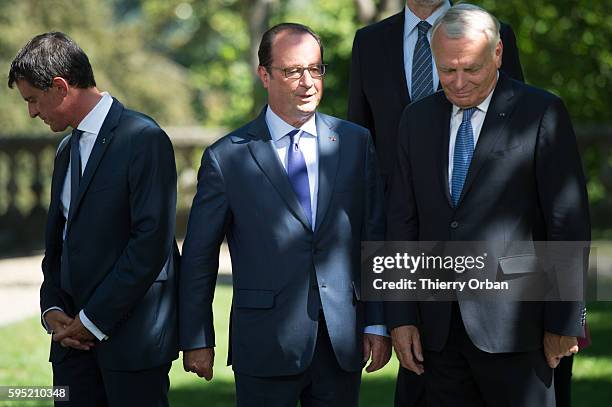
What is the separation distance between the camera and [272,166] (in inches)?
192

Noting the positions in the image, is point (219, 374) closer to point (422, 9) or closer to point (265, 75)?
point (422, 9)

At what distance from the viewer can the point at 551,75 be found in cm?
1580

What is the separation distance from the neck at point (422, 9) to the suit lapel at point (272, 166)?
1270 mm

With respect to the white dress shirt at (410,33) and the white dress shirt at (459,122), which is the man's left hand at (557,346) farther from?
the white dress shirt at (410,33)

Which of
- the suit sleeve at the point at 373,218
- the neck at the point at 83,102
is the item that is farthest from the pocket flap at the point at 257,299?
the neck at the point at 83,102

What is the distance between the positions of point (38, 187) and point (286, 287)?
511 inches

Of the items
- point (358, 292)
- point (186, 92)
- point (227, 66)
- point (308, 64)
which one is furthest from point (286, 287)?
point (186, 92)

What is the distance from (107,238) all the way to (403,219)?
1.26 meters

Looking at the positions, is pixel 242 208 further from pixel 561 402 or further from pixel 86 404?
pixel 561 402

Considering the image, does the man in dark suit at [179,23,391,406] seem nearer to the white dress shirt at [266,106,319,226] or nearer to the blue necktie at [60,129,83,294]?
the white dress shirt at [266,106,319,226]

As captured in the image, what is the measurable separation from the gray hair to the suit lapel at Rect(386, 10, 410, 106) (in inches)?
44.9

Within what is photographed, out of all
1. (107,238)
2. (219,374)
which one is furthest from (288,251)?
(219,374)

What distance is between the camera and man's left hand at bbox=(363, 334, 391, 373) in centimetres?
494

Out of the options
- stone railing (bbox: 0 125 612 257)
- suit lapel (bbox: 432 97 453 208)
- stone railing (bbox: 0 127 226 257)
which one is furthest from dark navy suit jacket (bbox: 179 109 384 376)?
stone railing (bbox: 0 127 226 257)
